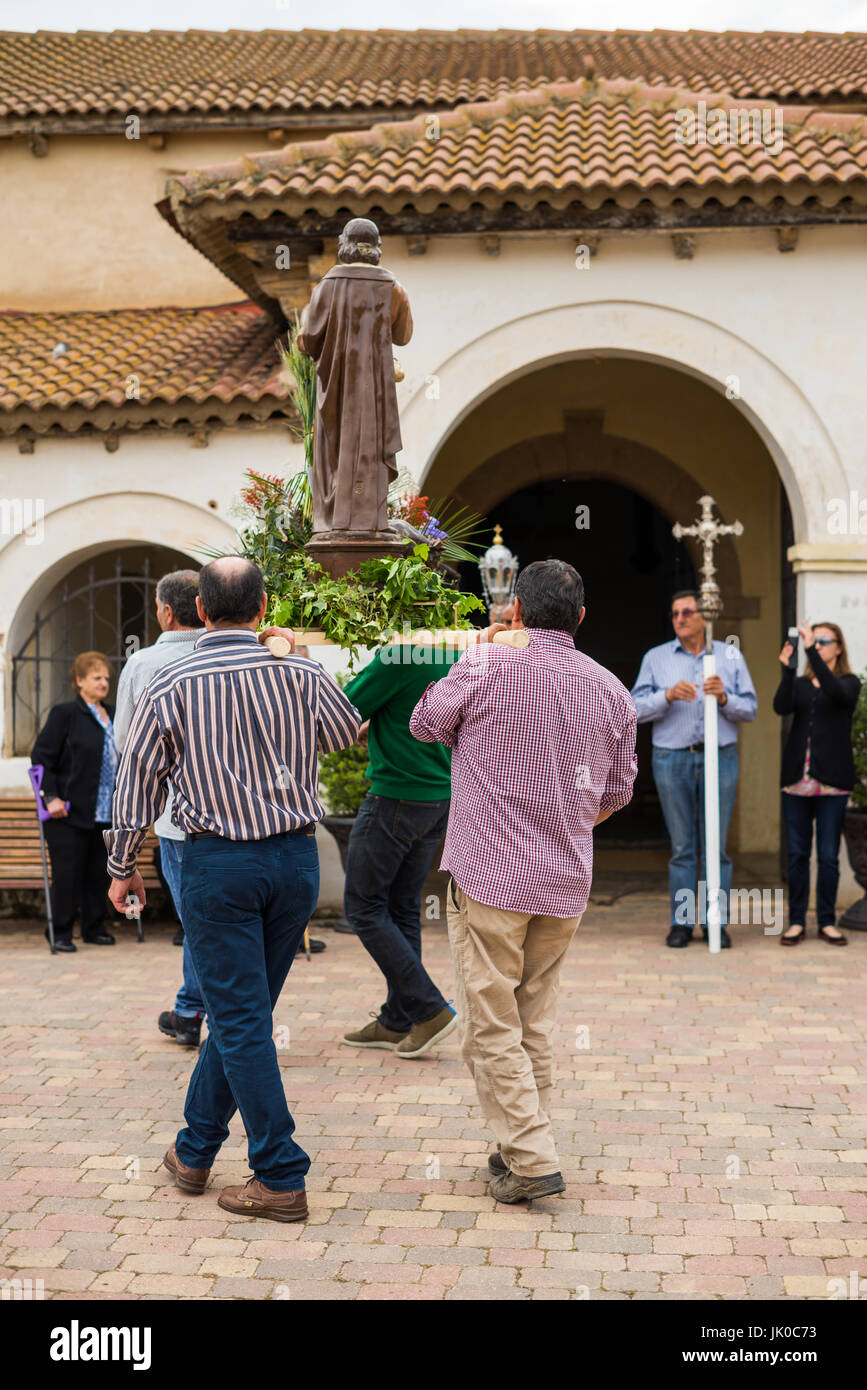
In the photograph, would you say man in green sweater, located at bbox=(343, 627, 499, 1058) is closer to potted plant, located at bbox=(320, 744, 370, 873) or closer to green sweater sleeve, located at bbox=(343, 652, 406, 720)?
green sweater sleeve, located at bbox=(343, 652, 406, 720)

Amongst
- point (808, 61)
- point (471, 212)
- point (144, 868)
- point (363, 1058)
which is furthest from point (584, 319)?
point (808, 61)

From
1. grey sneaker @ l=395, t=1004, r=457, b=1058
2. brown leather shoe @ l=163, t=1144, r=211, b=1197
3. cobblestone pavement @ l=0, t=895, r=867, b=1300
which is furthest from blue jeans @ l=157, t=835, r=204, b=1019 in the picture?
brown leather shoe @ l=163, t=1144, r=211, b=1197

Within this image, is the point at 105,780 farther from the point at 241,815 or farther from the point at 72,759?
the point at 241,815

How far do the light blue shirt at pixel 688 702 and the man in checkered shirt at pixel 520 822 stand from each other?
13.8ft

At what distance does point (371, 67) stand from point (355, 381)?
11.2 m

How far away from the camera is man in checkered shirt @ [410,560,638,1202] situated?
4.29 metres

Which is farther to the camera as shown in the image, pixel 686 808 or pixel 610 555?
pixel 610 555

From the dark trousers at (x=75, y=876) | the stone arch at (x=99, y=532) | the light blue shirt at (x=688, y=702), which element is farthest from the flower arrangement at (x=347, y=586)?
the stone arch at (x=99, y=532)

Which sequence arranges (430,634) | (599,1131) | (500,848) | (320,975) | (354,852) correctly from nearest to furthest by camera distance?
(500,848), (599,1131), (430,634), (354,852), (320,975)

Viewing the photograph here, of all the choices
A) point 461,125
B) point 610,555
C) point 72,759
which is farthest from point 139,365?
point 610,555

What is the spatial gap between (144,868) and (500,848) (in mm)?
5597

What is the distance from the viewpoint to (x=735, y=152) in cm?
984

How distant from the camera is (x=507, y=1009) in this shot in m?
4.34
